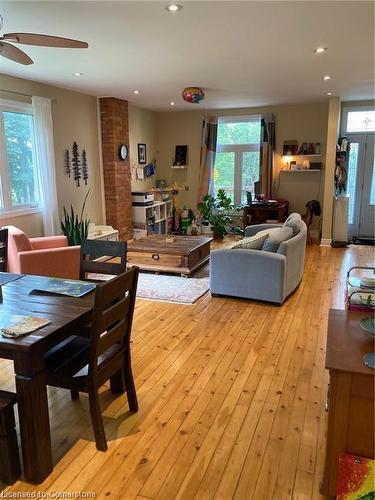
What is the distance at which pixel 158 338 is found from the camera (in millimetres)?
3357

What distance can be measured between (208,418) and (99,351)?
83 centimetres

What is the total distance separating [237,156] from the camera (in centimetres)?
812

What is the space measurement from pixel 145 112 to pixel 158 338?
588cm

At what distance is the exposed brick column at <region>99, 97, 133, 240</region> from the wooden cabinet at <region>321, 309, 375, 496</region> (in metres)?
5.63

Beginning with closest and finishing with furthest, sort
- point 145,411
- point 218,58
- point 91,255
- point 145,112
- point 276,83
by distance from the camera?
point 145,411, point 91,255, point 218,58, point 276,83, point 145,112

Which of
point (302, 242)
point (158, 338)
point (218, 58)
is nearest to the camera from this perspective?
point (158, 338)

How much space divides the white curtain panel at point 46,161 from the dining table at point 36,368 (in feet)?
11.6

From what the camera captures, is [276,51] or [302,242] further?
[302,242]

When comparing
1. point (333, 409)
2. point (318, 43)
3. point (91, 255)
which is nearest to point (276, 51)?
point (318, 43)

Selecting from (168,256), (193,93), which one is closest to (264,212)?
(193,93)

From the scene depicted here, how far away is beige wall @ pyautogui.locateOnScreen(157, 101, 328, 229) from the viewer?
7.43 meters

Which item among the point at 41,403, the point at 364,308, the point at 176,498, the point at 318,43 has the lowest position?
the point at 176,498

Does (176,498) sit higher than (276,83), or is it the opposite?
(276,83)

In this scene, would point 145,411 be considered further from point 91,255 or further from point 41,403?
point 91,255
